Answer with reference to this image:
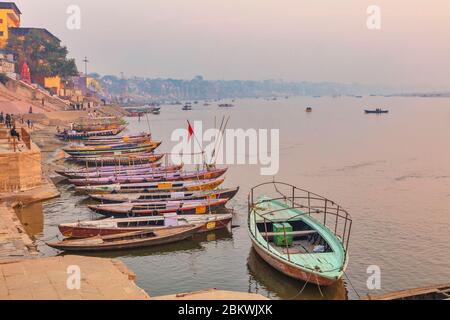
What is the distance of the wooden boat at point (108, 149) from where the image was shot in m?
51.5

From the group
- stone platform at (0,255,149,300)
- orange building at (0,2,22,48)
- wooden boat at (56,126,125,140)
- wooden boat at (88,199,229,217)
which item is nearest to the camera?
stone platform at (0,255,149,300)

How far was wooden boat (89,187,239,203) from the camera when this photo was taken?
30314 millimetres

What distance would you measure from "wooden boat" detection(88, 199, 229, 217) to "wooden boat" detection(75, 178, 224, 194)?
5185 millimetres

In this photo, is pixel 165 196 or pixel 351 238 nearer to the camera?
pixel 351 238

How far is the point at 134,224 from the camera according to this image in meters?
24.6

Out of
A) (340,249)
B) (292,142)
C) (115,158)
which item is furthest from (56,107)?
(340,249)

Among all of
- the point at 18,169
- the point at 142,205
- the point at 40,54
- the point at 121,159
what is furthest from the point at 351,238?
the point at 40,54

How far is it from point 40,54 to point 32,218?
84.1 meters

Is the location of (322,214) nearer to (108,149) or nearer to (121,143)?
(108,149)

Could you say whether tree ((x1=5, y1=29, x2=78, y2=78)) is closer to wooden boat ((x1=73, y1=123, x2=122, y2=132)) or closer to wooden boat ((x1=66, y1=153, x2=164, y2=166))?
wooden boat ((x1=73, y1=123, x2=122, y2=132))

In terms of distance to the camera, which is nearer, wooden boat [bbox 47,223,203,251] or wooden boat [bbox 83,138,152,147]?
wooden boat [bbox 47,223,203,251]

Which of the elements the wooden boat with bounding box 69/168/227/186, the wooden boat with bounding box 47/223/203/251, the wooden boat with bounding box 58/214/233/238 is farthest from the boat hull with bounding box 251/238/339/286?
the wooden boat with bounding box 69/168/227/186

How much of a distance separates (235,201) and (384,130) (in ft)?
214

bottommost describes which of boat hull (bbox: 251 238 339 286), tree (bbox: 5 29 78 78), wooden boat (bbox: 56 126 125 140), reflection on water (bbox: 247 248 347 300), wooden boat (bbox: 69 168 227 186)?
reflection on water (bbox: 247 248 347 300)
